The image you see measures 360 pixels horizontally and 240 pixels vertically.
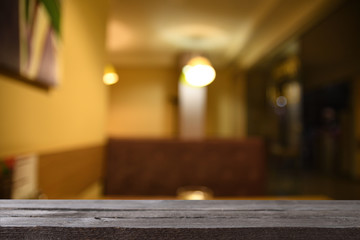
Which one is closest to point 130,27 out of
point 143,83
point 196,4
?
point 196,4

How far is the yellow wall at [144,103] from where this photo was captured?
811cm

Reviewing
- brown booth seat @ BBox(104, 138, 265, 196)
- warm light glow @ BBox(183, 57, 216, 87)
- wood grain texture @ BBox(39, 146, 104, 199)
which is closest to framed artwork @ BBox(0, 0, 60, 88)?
wood grain texture @ BBox(39, 146, 104, 199)

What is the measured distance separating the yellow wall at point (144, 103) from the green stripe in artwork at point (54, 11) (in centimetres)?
656

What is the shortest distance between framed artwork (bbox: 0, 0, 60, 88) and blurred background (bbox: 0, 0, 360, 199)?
2 cm

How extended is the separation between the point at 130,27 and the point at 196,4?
152 centimetres

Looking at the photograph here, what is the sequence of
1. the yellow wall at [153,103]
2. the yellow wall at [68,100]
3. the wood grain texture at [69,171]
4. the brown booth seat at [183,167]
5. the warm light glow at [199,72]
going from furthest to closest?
the yellow wall at [153,103], the warm light glow at [199,72], the brown booth seat at [183,167], the wood grain texture at [69,171], the yellow wall at [68,100]

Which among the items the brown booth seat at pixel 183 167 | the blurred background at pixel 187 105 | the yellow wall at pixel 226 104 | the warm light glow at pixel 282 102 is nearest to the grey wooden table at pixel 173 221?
the blurred background at pixel 187 105

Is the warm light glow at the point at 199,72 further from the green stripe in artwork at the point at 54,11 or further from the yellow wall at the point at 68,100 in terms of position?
the green stripe in artwork at the point at 54,11

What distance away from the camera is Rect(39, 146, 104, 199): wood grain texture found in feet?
4.62

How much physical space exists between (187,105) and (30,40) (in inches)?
234

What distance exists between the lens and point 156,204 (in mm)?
412

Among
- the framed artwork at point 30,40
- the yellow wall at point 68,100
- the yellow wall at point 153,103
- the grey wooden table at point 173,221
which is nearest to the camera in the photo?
the grey wooden table at point 173,221

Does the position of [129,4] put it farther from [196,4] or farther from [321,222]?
[321,222]

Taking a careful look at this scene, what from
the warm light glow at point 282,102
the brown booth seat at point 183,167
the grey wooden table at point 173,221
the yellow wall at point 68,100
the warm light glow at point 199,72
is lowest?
the brown booth seat at point 183,167
